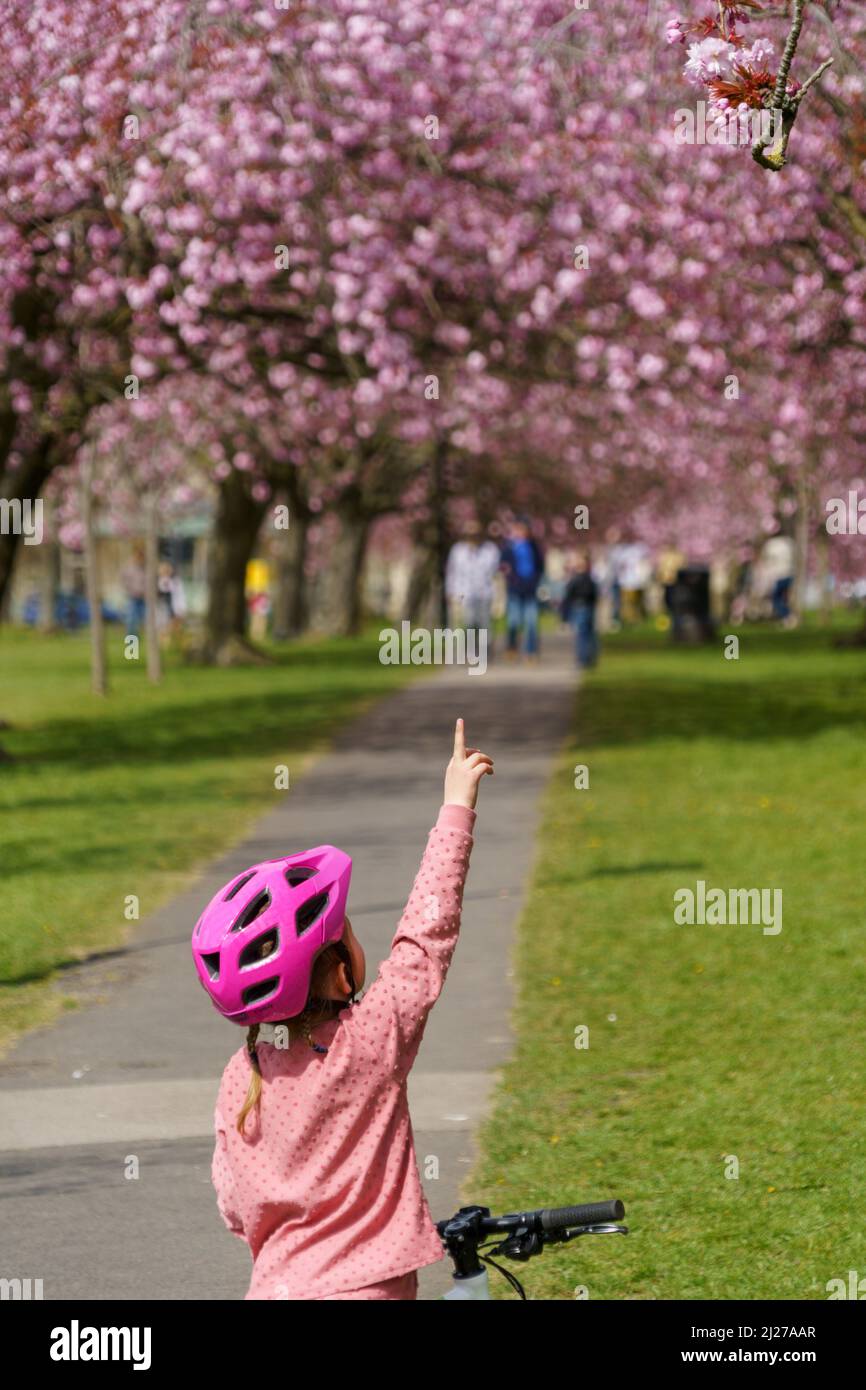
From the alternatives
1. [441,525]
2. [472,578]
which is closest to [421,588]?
[441,525]

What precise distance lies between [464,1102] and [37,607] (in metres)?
68.1

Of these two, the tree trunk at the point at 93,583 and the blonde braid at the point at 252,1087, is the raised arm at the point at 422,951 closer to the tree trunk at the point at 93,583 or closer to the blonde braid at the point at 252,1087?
the blonde braid at the point at 252,1087

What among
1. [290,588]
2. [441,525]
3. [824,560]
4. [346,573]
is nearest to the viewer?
[441,525]

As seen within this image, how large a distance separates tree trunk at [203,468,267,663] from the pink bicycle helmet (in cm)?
2983

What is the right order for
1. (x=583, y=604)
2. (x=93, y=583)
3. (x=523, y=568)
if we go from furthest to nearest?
(x=583, y=604) < (x=523, y=568) < (x=93, y=583)

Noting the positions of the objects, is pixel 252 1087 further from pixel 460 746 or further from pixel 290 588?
pixel 290 588

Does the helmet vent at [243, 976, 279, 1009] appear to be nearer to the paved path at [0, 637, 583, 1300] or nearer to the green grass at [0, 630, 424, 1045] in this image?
the paved path at [0, 637, 583, 1300]

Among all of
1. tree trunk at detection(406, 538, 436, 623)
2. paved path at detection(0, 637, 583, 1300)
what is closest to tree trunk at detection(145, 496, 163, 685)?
paved path at detection(0, 637, 583, 1300)

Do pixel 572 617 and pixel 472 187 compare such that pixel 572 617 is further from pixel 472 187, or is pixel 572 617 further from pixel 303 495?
pixel 303 495

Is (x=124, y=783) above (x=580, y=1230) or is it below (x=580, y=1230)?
below

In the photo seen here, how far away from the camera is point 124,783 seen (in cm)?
1647

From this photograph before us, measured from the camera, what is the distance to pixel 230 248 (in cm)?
1723

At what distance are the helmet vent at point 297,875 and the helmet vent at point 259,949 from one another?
0.08 m

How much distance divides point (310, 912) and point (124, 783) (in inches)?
524
